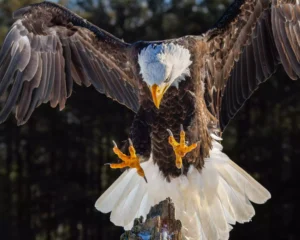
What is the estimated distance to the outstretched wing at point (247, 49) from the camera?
416cm

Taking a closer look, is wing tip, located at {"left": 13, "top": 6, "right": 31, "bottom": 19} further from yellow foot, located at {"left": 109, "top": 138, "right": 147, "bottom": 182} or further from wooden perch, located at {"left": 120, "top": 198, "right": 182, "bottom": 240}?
wooden perch, located at {"left": 120, "top": 198, "right": 182, "bottom": 240}

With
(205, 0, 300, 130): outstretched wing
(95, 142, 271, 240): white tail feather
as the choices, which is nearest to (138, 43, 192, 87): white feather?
(205, 0, 300, 130): outstretched wing

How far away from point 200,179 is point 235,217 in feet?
0.97

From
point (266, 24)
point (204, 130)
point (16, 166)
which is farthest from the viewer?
point (16, 166)

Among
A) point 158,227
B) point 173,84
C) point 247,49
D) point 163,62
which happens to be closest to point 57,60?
point 173,84

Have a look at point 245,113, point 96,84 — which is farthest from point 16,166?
point 96,84

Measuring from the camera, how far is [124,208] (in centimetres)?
396

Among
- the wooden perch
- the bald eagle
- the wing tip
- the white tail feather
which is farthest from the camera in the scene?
the wing tip

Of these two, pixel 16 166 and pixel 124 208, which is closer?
pixel 124 208

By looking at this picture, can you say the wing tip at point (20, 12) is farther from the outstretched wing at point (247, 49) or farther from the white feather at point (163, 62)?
the outstretched wing at point (247, 49)

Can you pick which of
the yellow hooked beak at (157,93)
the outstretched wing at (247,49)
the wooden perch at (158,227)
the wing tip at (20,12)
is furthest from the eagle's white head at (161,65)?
the wing tip at (20,12)

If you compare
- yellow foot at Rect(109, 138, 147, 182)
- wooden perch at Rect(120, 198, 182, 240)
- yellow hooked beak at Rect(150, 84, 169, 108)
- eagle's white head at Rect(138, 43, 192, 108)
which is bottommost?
wooden perch at Rect(120, 198, 182, 240)

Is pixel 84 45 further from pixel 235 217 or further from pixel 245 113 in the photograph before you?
pixel 245 113

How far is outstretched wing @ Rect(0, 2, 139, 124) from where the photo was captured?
422 centimetres
